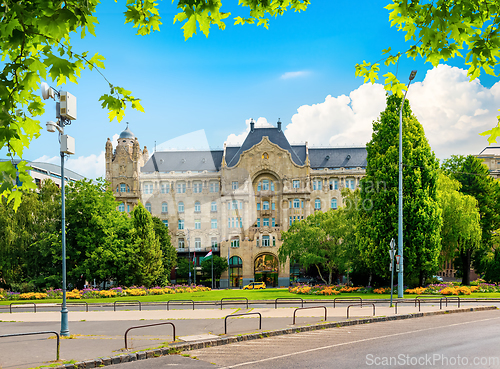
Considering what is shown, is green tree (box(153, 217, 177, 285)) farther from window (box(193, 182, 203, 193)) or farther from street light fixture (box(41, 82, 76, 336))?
street light fixture (box(41, 82, 76, 336))

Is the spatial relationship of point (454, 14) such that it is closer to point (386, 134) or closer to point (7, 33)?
point (7, 33)

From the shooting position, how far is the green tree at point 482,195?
48531mm

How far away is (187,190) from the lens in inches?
3027

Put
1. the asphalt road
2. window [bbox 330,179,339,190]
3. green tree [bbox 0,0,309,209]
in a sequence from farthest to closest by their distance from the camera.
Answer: window [bbox 330,179,339,190] → the asphalt road → green tree [bbox 0,0,309,209]

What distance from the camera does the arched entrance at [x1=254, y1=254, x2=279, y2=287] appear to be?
69625 mm

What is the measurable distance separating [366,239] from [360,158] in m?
43.5

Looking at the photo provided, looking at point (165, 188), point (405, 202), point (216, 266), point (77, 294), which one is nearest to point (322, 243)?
point (405, 202)

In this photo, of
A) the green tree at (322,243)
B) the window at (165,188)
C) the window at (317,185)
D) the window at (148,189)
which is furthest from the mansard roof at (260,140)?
the green tree at (322,243)

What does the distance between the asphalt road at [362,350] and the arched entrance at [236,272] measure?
5436 cm

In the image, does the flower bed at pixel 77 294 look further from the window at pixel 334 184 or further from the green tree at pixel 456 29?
the window at pixel 334 184

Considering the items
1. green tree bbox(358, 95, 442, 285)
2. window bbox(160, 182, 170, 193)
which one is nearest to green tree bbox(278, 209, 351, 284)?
green tree bbox(358, 95, 442, 285)

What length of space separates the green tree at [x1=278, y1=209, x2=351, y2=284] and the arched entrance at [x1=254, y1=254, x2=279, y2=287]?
24.6 meters

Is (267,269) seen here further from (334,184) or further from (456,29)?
(456,29)

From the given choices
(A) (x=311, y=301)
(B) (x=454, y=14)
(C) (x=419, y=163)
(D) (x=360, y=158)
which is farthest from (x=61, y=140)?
(D) (x=360, y=158)
